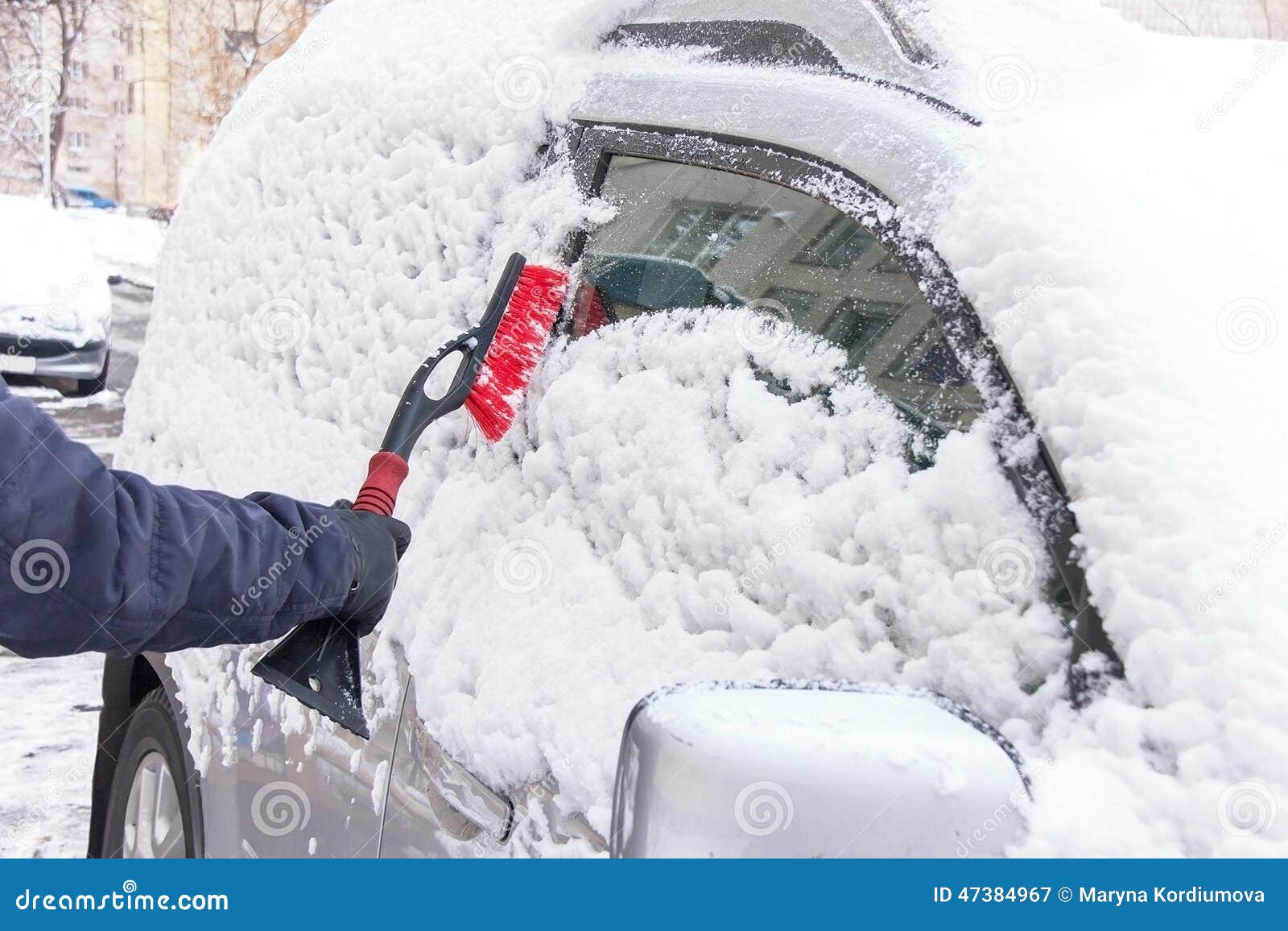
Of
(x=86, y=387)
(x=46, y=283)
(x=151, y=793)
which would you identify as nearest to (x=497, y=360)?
(x=151, y=793)

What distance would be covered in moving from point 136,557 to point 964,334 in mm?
908

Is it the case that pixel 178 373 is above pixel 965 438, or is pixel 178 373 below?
below

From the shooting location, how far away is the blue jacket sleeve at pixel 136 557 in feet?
3.52

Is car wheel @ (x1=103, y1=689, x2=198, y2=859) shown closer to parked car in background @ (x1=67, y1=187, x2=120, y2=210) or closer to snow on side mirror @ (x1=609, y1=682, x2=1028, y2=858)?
snow on side mirror @ (x1=609, y1=682, x2=1028, y2=858)

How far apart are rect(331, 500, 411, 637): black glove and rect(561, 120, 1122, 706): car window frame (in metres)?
0.63

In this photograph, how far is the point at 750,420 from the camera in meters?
1.22

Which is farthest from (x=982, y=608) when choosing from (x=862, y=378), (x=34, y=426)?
(x=34, y=426)

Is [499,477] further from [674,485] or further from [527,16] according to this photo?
[527,16]

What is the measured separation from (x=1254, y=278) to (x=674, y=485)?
641 millimetres

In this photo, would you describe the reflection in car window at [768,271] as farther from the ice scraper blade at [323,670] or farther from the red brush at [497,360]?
the ice scraper blade at [323,670]

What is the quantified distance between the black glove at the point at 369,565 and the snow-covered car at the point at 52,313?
6.94m

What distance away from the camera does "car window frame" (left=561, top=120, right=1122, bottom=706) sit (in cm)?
95

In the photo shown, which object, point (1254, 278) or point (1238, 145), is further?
point (1238, 145)

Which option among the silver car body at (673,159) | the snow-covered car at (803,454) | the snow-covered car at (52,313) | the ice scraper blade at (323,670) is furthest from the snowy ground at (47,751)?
the snow-covered car at (52,313)
